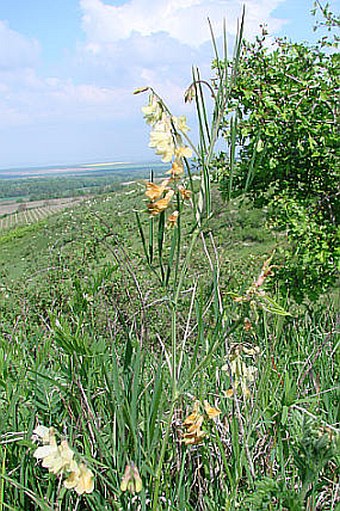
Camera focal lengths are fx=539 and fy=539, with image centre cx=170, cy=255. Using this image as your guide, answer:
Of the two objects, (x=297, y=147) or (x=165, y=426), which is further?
(x=297, y=147)

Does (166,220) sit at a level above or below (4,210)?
above

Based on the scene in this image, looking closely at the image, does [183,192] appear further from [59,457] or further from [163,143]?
[59,457]

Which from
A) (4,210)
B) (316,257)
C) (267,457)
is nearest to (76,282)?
(267,457)

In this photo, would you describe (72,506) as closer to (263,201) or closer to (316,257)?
(316,257)

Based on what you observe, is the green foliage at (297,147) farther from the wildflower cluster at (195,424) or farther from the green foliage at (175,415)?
the wildflower cluster at (195,424)

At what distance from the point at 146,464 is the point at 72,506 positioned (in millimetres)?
299

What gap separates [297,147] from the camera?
335cm

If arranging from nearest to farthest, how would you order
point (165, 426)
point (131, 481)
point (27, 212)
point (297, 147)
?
point (131, 481)
point (165, 426)
point (297, 147)
point (27, 212)

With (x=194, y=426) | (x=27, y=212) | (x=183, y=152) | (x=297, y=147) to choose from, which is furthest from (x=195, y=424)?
(x=27, y=212)

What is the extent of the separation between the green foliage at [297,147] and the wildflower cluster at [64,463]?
254 centimetres

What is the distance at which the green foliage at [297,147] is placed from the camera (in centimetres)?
332

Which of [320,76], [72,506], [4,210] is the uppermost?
[320,76]

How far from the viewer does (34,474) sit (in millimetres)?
1186

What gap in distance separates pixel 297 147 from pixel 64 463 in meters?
2.85
